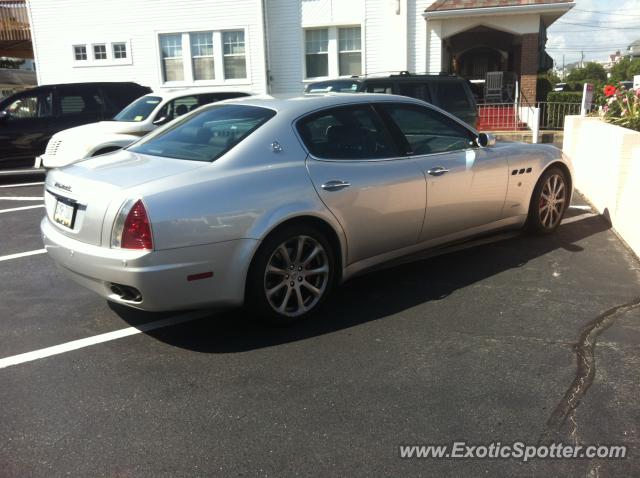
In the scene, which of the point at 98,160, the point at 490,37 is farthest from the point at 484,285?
the point at 490,37

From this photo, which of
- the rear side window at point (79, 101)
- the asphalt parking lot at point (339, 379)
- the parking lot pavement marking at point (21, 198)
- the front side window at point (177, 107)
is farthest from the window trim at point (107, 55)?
the asphalt parking lot at point (339, 379)

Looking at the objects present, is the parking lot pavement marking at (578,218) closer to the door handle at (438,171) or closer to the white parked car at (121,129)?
the door handle at (438,171)

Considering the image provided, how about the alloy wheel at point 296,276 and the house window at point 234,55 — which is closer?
the alloy wheel at point 296,276

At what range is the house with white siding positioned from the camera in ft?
58.2

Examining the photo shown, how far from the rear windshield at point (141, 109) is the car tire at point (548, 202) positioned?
650 cm

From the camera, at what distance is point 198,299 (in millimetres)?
3725

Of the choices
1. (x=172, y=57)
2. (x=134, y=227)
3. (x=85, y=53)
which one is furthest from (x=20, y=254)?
(x=85, y=53)

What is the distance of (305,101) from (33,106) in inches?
334

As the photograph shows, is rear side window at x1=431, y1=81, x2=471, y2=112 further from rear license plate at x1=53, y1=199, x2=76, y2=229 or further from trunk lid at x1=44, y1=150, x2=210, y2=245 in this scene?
rear license plate at x1=53, y1=199, x2=76, y2=229

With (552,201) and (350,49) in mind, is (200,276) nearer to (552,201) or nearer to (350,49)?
(552,201)

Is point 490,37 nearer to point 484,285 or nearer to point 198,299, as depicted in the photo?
point 484,285

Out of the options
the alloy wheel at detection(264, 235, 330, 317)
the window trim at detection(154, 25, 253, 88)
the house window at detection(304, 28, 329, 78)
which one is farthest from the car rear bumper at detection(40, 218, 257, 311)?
the window trim at detection(154, 25, 253, 88)

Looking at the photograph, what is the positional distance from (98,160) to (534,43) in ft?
51.7

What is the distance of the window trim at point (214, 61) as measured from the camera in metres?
19.5
